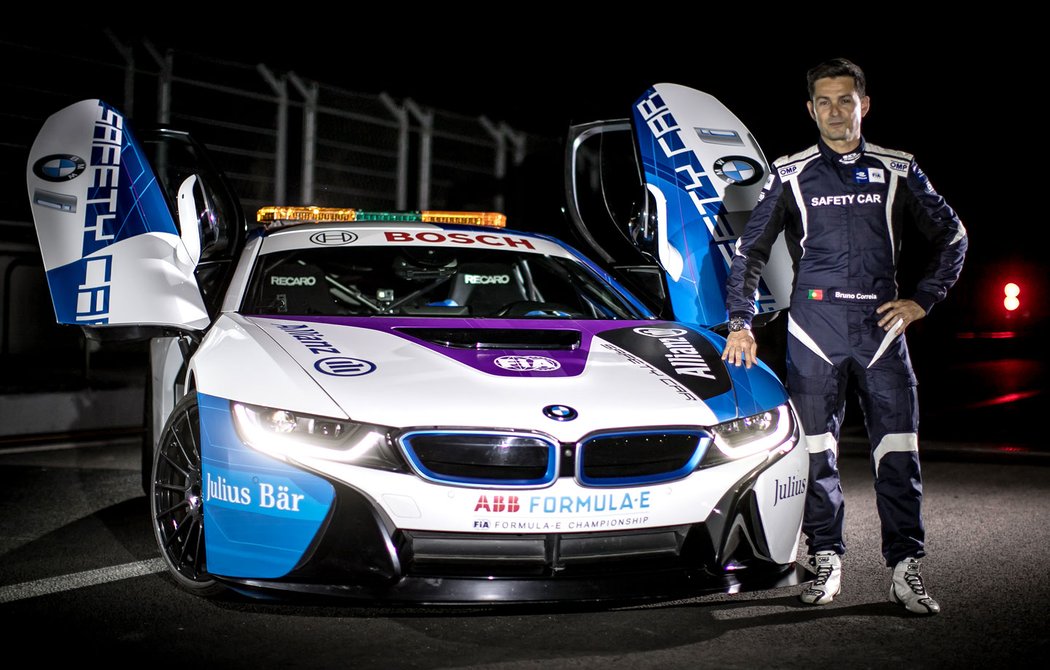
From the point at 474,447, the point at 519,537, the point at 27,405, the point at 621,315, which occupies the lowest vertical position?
the point at 27,405

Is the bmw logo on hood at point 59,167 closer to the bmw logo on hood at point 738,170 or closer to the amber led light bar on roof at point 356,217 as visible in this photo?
the amber led light bar on roof at point 356,217

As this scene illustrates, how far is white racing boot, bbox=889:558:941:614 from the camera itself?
3805 mm

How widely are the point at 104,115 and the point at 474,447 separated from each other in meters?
2.77

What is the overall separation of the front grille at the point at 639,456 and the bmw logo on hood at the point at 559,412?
89 millimetres

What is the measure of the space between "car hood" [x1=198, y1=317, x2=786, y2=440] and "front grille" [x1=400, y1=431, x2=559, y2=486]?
4cm

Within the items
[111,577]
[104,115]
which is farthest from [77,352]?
[111,577]

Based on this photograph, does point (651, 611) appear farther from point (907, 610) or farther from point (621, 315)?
point (621, 315)

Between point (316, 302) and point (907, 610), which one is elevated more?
point (316, 302)

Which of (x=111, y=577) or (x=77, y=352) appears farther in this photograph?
(x=77, y=352)

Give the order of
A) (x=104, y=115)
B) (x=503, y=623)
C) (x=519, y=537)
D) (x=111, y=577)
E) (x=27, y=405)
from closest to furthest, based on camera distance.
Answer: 1. (x=519, y=537)
2. (x=503, y=623)
3. (x=111, y=577)
4. (x=104, y=115)
5. (x=27, y=405)

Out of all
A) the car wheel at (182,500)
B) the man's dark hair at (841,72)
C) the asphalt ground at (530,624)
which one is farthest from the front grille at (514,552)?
the man's dark hair at (841,72)

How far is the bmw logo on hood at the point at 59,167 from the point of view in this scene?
500cm

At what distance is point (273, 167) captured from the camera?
41.0 ft

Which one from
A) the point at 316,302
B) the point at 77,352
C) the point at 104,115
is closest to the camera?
the point at 316,302
